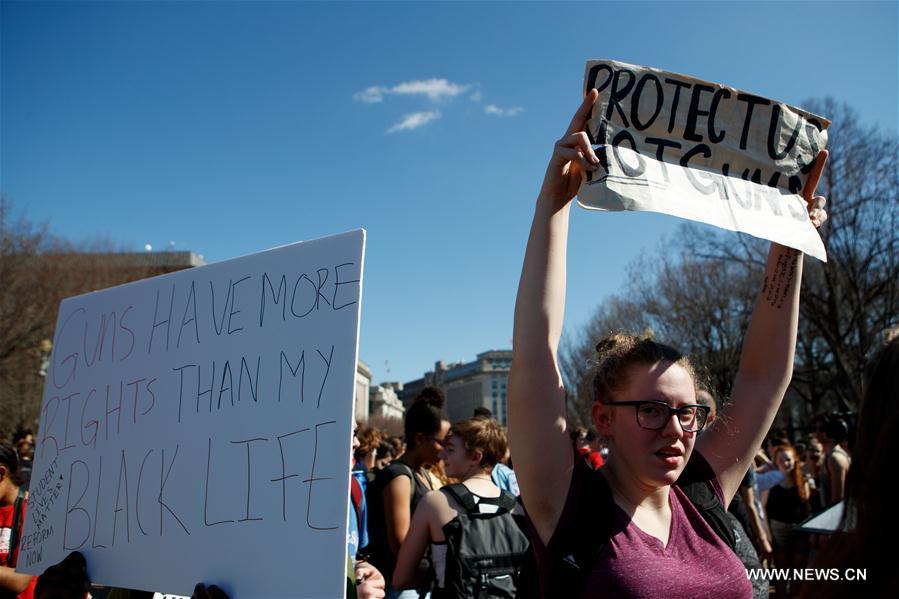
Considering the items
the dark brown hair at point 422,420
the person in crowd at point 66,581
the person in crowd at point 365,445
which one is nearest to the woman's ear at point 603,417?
the person in crowd at point 66,581

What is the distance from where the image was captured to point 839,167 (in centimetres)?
2062

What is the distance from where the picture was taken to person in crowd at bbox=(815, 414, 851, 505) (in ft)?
21.3

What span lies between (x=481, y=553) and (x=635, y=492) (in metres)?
1.52

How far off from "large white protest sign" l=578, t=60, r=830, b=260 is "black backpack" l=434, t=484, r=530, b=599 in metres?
1.85

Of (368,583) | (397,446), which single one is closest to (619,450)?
(368,583)

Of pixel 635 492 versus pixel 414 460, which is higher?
pixel 414 460

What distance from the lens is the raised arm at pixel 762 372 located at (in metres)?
2.08

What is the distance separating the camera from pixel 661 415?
72.1 inches

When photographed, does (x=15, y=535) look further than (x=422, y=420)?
No

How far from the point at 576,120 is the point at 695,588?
4.25 feet

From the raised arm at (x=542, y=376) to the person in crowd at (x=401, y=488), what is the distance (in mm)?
2398

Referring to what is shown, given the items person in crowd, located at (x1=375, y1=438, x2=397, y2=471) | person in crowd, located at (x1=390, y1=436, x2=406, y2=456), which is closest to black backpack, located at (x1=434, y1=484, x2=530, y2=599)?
person in crowd, located at (x1=375, y1=438, x2=397, y2=471)

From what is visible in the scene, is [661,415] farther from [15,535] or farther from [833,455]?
[833,455]

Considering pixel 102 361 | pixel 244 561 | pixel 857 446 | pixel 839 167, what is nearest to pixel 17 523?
pixel 102 361
